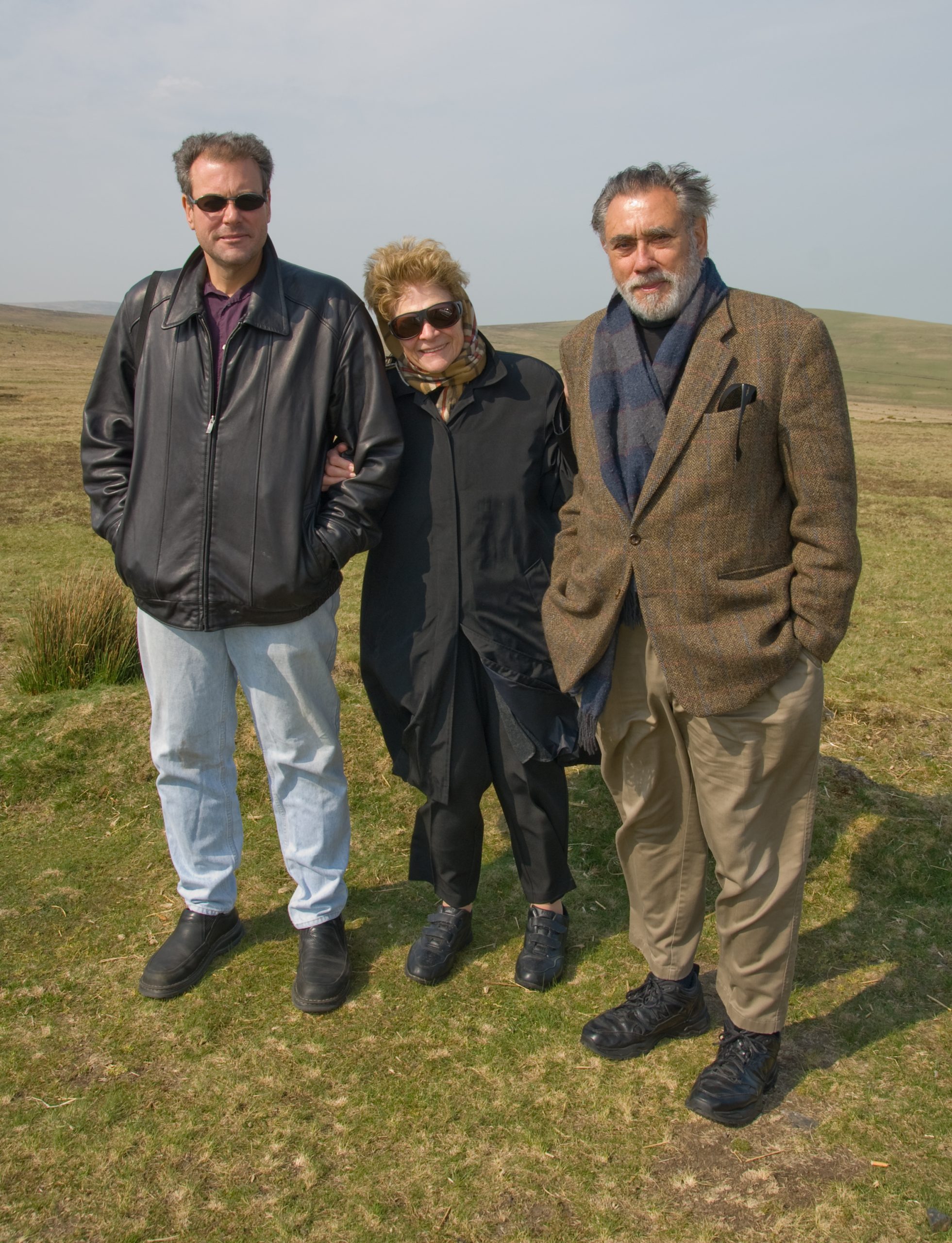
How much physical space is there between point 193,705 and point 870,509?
11237 mm

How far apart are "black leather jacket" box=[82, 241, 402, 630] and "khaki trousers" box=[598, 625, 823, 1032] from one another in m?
0.97

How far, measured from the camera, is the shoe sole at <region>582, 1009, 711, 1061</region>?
303 cm

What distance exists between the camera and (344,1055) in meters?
3.04

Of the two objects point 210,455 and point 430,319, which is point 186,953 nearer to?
point 210,455

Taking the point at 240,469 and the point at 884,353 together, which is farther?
the point at 884,353

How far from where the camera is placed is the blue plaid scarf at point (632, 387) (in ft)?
8.64

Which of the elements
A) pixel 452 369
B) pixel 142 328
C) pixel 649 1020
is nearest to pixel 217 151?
pixel 142 328

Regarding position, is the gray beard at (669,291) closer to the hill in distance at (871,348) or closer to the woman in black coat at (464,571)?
the woman in black coat at (464,571)

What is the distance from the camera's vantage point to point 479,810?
3.40 metres

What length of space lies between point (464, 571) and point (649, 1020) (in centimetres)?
153

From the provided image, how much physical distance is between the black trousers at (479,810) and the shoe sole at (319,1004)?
0.51 metres

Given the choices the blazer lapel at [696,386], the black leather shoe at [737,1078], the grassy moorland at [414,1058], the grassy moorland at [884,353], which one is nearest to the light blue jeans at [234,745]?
the grassy moorland at [414,1058]

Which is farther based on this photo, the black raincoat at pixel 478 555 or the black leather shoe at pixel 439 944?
the black leather shoe at pixel 439 944

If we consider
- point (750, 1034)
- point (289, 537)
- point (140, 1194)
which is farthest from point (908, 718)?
point (140, 1194)
